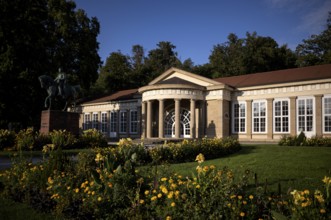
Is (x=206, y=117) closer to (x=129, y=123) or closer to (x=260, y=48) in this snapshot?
(x=129, y=123)

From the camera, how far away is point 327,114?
2523cm

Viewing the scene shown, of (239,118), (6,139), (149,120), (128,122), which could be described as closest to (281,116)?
(239,118)

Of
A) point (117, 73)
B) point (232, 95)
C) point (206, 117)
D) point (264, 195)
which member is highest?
point (117, 73)

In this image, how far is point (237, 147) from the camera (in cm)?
1816

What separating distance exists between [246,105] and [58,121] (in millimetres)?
18012

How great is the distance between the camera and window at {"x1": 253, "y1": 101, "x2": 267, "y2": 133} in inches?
1134

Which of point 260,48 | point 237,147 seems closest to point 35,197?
point 237,147

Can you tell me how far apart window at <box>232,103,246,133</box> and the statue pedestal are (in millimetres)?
15990

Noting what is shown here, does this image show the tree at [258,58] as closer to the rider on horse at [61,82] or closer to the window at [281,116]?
the window at [281,116]

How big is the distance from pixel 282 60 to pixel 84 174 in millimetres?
49510

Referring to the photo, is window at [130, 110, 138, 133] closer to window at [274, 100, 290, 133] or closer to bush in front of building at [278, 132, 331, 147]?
window at [274, 100, 290, 133]

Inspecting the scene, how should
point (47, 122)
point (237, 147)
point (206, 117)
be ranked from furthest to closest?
A: point (206, 117) < point (47, 122) < point (237, 147)

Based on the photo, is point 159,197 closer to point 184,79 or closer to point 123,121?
point 184,79

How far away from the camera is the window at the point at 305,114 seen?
2602 centimetres
